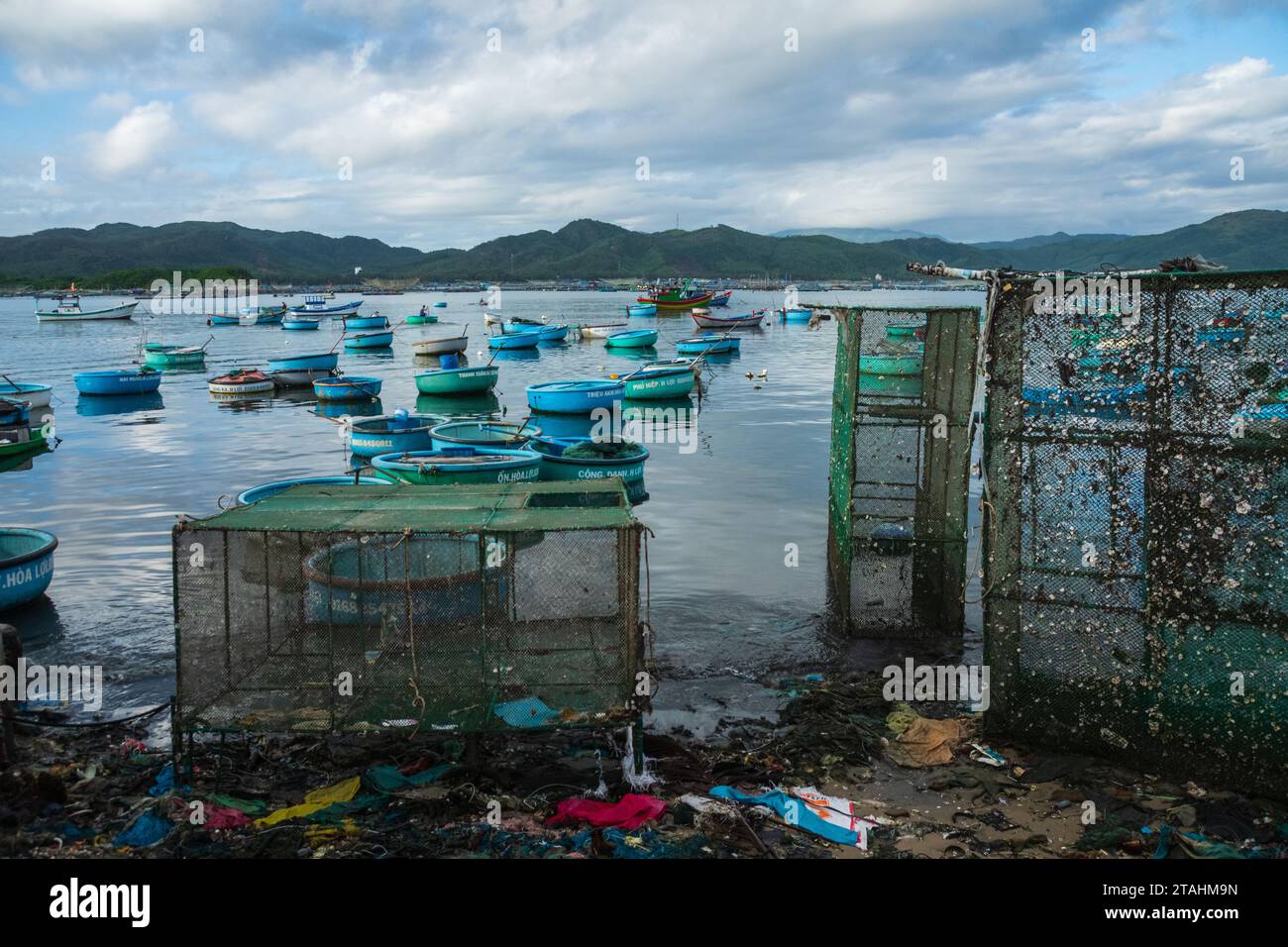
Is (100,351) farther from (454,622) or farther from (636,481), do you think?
(454,622)

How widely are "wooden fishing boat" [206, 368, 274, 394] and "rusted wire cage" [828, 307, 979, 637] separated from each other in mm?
35961

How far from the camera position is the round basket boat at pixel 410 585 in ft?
26.2

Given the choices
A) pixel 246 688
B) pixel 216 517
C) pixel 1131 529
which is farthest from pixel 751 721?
pixel 216 517

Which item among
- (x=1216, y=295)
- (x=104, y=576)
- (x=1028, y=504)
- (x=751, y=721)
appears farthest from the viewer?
(x=104, y=576)

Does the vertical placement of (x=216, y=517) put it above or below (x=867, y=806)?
above

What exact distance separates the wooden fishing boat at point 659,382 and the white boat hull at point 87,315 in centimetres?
9267

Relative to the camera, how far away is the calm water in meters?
12.1

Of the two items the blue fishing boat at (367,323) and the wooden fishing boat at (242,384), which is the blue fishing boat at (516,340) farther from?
the wooden fishing boat at (242,384)

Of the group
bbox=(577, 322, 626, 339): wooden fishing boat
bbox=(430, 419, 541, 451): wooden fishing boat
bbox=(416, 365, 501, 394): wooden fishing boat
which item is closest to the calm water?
bbox=(416, 365, 501, 394): wooden fishing boat

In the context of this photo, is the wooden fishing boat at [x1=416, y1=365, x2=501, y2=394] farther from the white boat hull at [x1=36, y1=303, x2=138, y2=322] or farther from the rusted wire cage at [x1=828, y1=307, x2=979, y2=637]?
the white boat hull at [x1=36, y1=303, x2=138, y2=322]

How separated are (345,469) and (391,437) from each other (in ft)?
4.85
